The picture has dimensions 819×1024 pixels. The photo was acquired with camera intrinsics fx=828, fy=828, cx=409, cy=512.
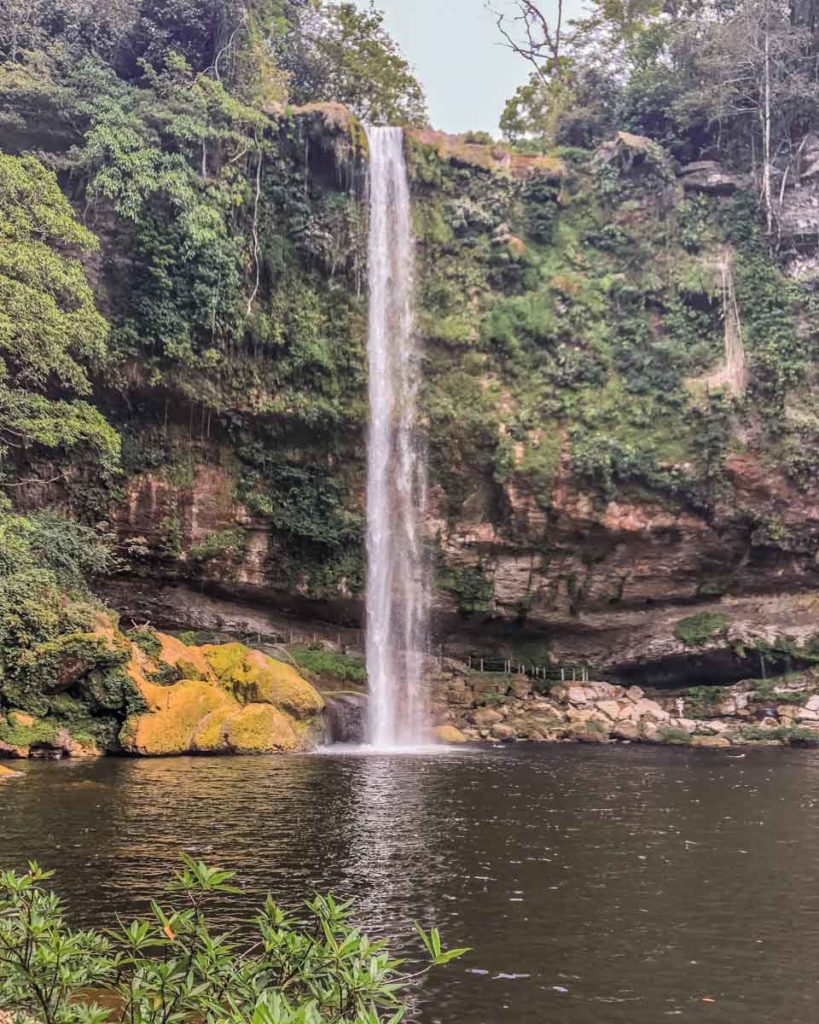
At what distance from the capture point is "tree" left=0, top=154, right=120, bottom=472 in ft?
57.5

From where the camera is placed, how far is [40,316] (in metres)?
17.9

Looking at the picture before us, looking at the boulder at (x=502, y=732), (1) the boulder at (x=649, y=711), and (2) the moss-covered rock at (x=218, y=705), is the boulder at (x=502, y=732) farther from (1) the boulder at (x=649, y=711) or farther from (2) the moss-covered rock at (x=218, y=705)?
(2) the moss-covered rock at (x=218, y=705)

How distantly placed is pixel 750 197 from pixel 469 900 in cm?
2763

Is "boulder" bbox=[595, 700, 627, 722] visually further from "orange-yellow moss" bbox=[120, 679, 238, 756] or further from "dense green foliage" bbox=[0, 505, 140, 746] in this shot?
"dense green foliage" bbox=[0, 505, 140, 746]

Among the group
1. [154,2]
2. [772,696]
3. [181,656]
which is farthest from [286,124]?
[772,696]

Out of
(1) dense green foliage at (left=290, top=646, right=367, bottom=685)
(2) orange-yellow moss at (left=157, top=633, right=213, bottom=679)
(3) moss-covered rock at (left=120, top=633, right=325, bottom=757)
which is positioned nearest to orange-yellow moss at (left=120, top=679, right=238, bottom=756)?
(3) moss-covered rock at (left=120, top=633, right=325, bottom=757)

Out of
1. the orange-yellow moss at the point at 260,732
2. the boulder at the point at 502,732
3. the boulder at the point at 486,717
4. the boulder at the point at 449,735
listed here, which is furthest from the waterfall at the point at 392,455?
the orange-yellow moss at the point at 260,732

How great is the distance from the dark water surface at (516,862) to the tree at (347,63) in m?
24.7

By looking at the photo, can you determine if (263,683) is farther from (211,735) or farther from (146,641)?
(146,641)

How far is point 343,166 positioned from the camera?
2536 cm

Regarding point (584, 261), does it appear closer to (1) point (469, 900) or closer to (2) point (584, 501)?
(2) point (584, 501)

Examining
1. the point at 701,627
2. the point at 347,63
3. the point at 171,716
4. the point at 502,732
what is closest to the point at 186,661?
the point at 171,716

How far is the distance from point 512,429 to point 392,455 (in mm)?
3770

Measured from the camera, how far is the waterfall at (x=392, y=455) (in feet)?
83.0
